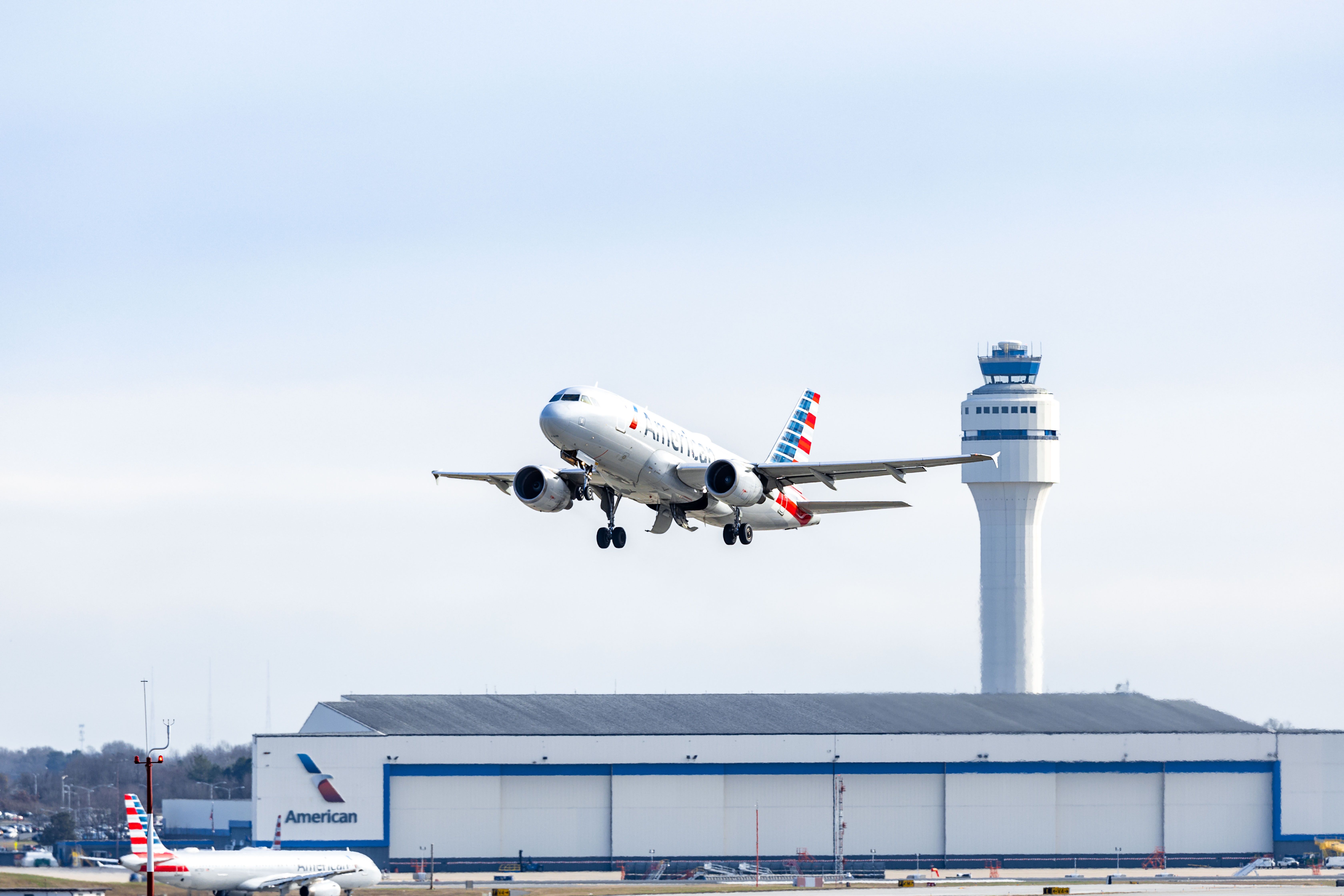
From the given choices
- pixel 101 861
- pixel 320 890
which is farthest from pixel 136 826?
pixel 101 861

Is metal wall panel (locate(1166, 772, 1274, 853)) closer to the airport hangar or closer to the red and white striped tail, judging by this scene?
the airport hangar

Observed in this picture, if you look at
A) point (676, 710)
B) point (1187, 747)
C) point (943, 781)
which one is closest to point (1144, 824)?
point (1187, 747)

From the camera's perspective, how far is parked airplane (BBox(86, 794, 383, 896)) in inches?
4040

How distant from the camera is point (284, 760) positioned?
144 metres

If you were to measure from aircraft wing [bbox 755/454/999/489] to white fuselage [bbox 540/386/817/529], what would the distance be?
4.30ft

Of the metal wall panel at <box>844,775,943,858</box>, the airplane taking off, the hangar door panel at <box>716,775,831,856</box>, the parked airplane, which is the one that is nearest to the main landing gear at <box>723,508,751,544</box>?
the airplane taking off

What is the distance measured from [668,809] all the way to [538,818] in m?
10.4

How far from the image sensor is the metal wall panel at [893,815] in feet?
503

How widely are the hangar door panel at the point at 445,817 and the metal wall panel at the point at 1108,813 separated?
4687cm

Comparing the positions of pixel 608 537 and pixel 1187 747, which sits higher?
pixel 608 537

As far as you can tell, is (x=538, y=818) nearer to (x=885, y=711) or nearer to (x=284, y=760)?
(x=284, y=760)

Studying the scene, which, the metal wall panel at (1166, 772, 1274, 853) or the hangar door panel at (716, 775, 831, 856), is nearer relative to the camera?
the hangar door panel at (716, 775, 831, 856)

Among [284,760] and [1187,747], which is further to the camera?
[1187,747]

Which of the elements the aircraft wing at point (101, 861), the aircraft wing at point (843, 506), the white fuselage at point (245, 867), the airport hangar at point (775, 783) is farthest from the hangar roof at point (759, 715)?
the aircraft wing at point (843, 506)
